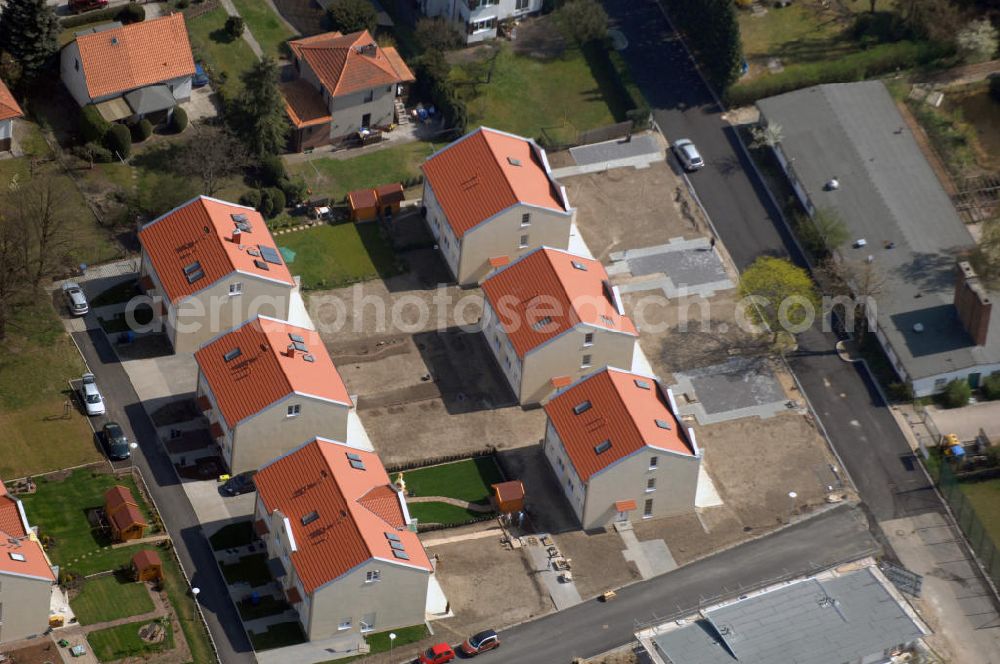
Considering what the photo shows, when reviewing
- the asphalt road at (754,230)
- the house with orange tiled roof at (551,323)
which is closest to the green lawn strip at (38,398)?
the house with orange tiled roof at (551,323)

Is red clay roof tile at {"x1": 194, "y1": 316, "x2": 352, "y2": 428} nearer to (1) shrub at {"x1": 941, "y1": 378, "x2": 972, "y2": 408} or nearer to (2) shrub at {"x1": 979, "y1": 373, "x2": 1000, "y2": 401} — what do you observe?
(1) shrub at {"x1": 941, "y1": 378, "x2": 972, "y2": 408}

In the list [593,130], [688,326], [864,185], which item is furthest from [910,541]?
[593,130]

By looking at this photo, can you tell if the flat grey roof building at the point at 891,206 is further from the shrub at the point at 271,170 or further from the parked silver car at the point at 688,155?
the shrub at the point at 271,170

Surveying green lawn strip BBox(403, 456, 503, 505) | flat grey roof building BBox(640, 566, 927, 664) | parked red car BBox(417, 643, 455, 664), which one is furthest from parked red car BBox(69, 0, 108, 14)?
flat grey roof building BBox(640, 566, 927, 664)

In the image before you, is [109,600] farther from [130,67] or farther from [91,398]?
[130,67]

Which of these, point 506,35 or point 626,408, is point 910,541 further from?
point 506,35
